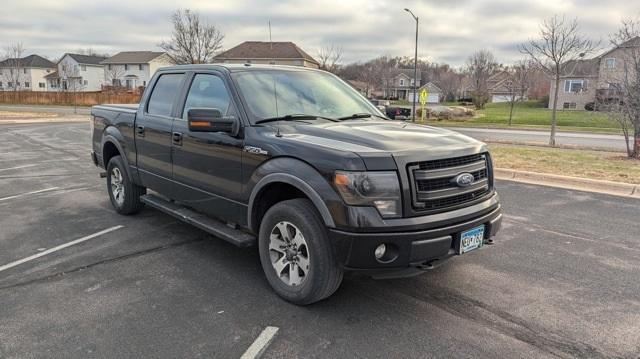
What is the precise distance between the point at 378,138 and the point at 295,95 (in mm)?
1244

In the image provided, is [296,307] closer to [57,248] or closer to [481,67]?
[57,248]

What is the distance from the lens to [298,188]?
3469mm

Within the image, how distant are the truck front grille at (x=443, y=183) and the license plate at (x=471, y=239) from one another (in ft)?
0.75

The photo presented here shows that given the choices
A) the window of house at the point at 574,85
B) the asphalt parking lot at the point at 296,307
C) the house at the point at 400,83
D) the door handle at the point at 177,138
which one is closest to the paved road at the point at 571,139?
the asphalt parking lot at the point at 296,307

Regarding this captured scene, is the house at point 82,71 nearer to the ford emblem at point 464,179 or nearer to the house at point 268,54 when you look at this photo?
the house at point 268,54

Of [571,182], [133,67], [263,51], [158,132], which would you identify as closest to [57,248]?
[158,132]

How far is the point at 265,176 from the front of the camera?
12.3ft

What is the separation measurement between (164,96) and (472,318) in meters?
3.98

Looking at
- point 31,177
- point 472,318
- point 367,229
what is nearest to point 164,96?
point 367,229

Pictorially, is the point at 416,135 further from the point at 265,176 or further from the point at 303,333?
the point at 303,333

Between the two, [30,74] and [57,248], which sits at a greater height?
[30,74]

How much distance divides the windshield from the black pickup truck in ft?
0.05

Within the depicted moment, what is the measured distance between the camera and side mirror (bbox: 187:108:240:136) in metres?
3.76

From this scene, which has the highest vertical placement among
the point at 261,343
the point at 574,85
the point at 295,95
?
the point at 574,85
